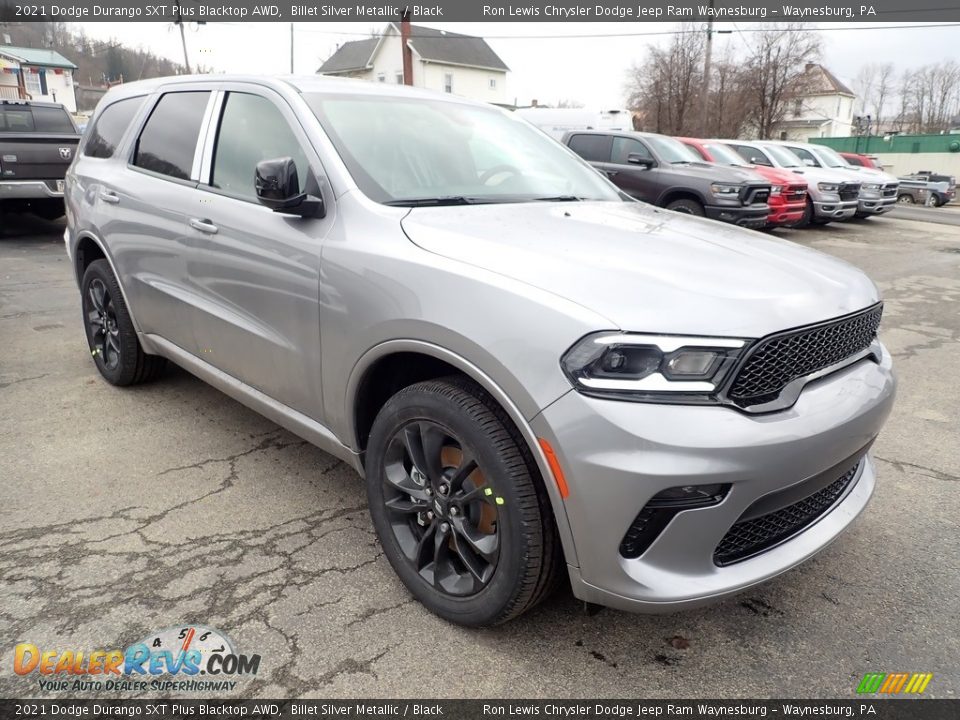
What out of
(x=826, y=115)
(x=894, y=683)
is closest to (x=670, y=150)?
(x=894, y=683)

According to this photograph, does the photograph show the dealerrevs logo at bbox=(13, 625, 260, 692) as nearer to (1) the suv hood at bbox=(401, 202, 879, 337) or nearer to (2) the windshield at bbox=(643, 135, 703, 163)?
(1) the suv hood at bbox=(401, 202, 879, 337)

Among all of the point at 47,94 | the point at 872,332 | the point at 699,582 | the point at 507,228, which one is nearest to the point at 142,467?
the point at 507,228

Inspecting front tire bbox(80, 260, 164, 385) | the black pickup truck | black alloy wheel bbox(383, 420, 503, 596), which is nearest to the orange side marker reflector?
black alloy wheel bbox(383, 420, 503, 596)

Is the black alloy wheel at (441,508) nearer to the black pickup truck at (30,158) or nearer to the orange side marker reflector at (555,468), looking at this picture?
the orange side marker reflector at (555,468)

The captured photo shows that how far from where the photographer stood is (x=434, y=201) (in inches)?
108

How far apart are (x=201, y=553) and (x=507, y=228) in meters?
1.77

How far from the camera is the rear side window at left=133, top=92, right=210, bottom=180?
3.50 meters

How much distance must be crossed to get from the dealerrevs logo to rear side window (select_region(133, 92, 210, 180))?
7.35 ft

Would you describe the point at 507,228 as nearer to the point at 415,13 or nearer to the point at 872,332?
the point at 872,332

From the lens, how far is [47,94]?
5712 centimetres

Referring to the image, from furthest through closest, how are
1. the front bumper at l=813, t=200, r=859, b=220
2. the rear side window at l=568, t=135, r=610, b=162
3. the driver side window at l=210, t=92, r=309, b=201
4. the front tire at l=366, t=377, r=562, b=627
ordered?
the front bumper at l=813, t=200, r=859, b=220, the rear side window at l=568, t=135, r=610, b=162, the driver side window at l=210, t=92, r=309, b=201, the front tire at l=366, t=377, r=562, b=627

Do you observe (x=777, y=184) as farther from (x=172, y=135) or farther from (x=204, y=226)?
(x=204, y=226)

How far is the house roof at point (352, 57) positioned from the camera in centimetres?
4903

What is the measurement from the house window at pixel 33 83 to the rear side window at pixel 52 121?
182ft
